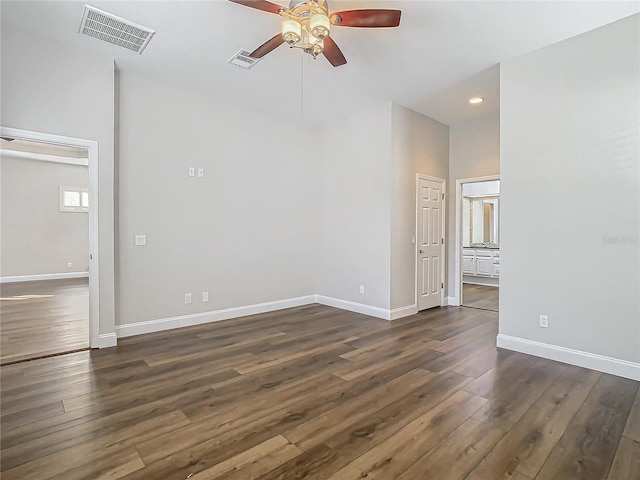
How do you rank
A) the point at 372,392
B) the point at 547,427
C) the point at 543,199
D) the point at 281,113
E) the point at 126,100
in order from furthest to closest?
the point at 281,113, the point at 126,100, the point at 543,199, the point at 372,392, the point at 547,427

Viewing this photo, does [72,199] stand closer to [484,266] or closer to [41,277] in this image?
[41,277]

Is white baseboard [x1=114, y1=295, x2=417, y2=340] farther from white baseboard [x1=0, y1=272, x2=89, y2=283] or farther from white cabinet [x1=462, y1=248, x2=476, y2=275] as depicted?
white baseboard [x1=0, y1=272, x2=89, y2=283]

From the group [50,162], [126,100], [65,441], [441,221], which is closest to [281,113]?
[126,100]

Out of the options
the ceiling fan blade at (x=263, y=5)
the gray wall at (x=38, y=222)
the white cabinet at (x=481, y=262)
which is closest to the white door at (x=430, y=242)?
the white cabinet at (x=481, y=262)

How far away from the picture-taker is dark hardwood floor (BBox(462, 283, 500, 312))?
5938mm

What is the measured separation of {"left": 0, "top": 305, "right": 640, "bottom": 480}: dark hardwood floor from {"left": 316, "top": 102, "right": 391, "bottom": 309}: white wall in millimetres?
1560

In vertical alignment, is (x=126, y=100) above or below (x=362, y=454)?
above

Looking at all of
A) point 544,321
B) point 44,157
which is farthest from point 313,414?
point 44,157

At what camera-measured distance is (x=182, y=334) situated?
13.5 feet

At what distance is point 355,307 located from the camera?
17.6 feet

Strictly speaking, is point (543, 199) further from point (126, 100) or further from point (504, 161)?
point (126, 100)

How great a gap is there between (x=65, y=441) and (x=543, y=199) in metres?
4.38

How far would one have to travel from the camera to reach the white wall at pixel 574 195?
296 centimetres

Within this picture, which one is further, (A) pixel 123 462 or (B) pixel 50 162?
(B) pixel 50 162
